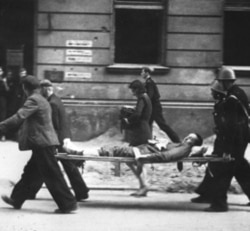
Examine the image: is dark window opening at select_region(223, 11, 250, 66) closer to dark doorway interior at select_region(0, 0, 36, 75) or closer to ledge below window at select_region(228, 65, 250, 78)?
ledge below window at select_region(228, 65, 250, 78)

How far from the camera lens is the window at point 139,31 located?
55.7ft

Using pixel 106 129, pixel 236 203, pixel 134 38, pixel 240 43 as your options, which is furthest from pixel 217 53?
pixel 236 203

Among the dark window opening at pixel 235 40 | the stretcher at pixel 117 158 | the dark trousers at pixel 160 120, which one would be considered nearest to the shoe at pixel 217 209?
the stretcher at pixel 117 158

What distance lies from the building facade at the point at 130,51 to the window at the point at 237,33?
2 centimetres

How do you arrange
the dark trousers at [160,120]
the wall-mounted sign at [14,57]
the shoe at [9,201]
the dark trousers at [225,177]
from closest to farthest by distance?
the shoe at [9,201], the dark trousers at [225,177], the dark trousers at [160,120], the wall-mounted sign at [14,57]

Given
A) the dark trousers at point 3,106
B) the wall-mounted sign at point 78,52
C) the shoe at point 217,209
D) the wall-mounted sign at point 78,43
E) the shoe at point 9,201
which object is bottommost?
the shoe at point 217,209

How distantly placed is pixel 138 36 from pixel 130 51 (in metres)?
0.39

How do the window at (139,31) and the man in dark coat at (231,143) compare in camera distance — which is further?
the window at (139,31)

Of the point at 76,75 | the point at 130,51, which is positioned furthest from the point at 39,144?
the point at 130,51

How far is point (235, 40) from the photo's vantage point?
17203 millimetres

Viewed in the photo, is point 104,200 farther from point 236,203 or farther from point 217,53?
point 217,53

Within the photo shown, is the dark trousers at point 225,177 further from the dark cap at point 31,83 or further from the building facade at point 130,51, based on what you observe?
the building facade at point 130,51

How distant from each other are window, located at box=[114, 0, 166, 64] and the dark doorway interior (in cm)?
200

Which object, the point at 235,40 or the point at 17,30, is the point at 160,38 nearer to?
the point at 235,40
